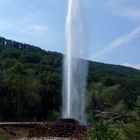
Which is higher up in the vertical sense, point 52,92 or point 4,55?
point 4,55

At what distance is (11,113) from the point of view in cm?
5388

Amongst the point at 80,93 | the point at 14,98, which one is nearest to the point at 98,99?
the point at 14,98

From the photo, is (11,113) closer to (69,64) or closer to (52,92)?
(52,92)

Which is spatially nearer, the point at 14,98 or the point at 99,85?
the point at 14,98

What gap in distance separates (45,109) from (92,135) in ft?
145

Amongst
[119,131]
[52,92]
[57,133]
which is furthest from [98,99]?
[119,131]

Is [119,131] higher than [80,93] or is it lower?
lower

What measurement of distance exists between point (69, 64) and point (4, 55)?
66.8m

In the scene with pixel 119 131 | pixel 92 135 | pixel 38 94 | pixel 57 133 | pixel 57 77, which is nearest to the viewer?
pixel 92 135

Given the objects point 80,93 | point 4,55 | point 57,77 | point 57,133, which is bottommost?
point 57,133

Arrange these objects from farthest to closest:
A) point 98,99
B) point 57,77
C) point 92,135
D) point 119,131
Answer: point 57,77 < point 98,99 < point 119,131 < point 92,135

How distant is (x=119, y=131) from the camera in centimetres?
1639

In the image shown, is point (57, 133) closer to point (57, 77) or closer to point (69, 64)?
point (69, 64)

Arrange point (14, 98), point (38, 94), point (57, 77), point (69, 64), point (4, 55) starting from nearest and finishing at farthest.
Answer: point (69, 64)
point (14, 98)
point (38, 94)
point (57, 77)
point (4, 55)
